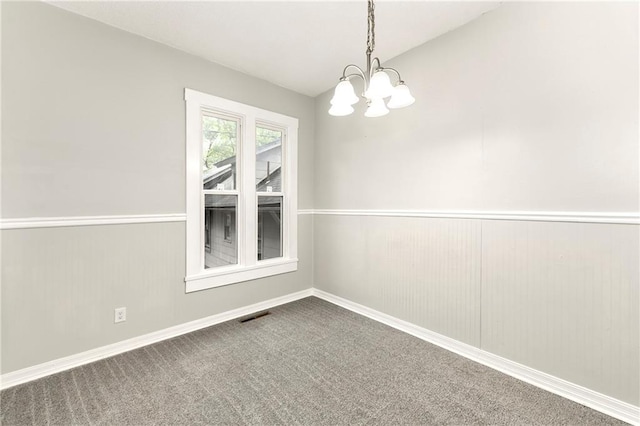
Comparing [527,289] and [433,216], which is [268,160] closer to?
[433,216]

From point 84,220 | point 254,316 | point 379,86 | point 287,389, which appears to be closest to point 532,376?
point 287,389

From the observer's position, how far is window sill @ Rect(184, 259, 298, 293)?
8.80 ft

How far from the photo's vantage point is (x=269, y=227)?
3463mm

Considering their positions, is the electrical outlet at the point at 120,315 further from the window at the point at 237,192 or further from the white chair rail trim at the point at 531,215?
the white chair rail trim at the point at 531,215

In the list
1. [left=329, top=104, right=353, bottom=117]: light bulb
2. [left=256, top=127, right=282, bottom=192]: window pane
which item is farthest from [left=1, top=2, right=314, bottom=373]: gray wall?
[left=329, top=104, right=353, bottom=117]: light bulb

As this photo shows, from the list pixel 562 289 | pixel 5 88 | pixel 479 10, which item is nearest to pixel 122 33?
pixel 5 88

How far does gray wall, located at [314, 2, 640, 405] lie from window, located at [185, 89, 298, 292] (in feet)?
4.13

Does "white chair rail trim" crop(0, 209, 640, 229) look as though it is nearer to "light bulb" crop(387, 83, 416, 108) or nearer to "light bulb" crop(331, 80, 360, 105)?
"light bulb" crop(387, 83, 416, 108)

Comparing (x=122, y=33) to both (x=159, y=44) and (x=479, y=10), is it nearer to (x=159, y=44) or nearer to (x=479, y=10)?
(x=159, y=44)

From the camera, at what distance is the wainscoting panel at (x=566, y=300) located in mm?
1584

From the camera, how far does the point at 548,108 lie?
182 cm

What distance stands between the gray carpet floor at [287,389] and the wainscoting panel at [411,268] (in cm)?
31

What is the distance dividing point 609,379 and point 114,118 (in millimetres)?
3959

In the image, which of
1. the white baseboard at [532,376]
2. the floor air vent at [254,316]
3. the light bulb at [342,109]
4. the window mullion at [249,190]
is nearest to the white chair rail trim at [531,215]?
the white baseboard at [532,376]
